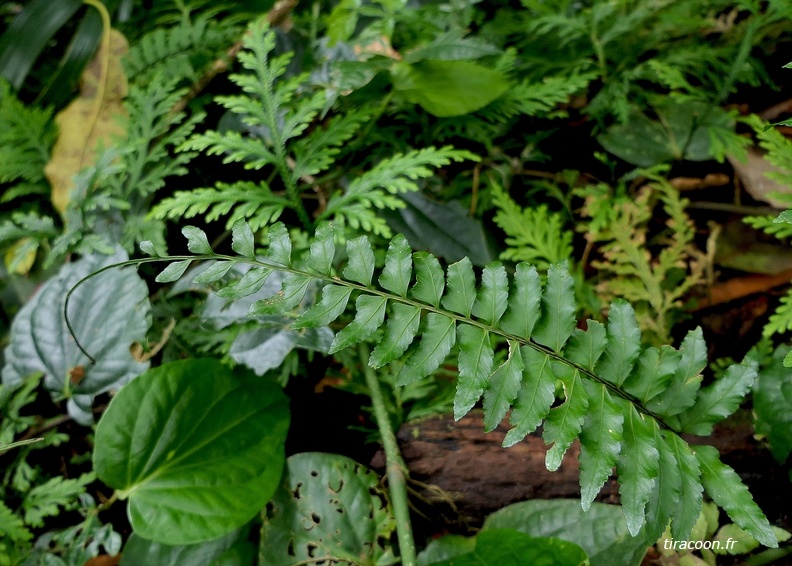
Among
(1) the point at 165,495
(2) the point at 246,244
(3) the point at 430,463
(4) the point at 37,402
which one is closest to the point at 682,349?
(3) the point at 430,463

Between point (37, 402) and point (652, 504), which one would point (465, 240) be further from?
point (37, 402)

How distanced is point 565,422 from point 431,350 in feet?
0.89

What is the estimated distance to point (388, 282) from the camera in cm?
105

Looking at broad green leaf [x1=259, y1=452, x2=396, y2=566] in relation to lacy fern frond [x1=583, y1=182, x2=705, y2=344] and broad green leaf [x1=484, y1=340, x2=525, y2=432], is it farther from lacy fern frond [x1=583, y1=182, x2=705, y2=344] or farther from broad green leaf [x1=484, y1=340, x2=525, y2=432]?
lacy fern frond [x1=583, y1=182, x2=705, y2=344]

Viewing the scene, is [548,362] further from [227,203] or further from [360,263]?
[227,203]

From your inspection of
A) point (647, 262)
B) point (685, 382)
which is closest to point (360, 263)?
point (685, 382)

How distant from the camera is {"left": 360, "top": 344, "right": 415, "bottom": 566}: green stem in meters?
1.27

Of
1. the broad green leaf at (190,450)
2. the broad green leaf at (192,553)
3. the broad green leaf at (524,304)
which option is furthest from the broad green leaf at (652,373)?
the broad green leaf at (192,553)

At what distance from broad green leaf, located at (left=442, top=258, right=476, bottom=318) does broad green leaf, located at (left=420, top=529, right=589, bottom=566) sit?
1.53 feet

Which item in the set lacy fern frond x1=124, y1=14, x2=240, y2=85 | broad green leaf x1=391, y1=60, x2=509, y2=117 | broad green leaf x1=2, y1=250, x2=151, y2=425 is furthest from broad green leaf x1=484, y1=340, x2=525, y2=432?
lacy fern frond x1=124, y1=14, x2=240, y2=85

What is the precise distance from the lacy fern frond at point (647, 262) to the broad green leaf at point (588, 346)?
21.2 inches

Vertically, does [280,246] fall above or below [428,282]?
above

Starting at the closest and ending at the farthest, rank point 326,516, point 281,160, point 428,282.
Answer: point 428,282 → point 326,516 → point 281,160

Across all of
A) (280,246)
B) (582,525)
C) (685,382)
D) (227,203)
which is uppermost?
(280,246)
